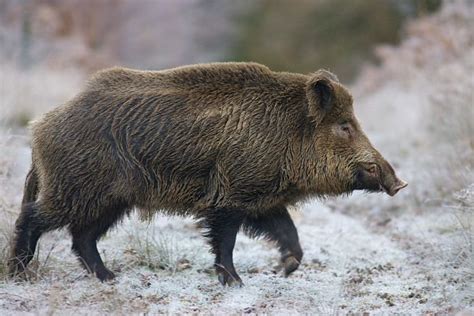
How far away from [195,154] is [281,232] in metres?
1.16

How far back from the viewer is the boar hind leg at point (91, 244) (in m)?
Answer: 7.27

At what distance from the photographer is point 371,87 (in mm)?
24500

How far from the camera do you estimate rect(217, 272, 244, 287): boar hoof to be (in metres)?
7.25

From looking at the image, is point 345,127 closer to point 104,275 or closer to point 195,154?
point 195,154

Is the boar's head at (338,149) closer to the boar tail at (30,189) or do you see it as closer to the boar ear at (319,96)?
the boar ear at (319,96)

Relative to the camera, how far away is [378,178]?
738cm

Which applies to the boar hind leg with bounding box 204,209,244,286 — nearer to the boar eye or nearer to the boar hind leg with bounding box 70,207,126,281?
the boar hind leg with bounding box 70,207,126,281

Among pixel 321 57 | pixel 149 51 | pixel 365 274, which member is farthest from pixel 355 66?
pixel 365 274

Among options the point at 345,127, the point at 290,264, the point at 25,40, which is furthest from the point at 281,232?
the point at 25,40

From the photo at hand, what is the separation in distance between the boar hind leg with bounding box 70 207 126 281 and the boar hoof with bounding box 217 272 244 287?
959mm

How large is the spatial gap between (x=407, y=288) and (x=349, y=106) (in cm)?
172

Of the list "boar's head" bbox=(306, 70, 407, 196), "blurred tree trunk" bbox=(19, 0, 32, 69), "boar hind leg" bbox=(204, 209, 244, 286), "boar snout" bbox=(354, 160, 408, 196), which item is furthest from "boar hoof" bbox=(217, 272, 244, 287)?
"blurred tree trunk" bbox=(19, 0, 32, 69)

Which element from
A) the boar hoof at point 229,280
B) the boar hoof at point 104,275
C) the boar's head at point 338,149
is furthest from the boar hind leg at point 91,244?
the boar's head at point 338,149

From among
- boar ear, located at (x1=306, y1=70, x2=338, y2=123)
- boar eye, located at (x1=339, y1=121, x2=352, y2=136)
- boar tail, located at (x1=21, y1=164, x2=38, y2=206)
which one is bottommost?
boar tail, located at (x1=21, y1=164, x2=38, y2=206)
